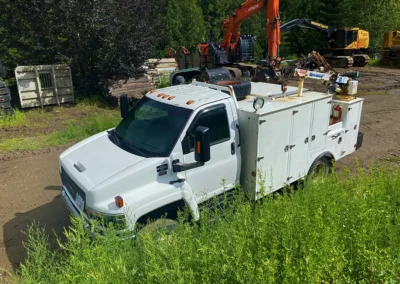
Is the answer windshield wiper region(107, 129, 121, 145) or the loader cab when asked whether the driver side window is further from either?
the loader cab

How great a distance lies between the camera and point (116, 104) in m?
12.9

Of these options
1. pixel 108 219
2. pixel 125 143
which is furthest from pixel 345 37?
pixel 108 219

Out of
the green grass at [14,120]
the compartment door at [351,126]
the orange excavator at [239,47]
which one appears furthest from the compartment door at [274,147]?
the green grass at [14,120]

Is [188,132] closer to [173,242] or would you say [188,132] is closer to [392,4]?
[173,242]

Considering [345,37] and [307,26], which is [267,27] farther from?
[345,37]

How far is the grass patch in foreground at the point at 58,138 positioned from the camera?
8.85 m

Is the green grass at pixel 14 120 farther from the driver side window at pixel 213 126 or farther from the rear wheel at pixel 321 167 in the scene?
the rear wheel at pixel 321 167

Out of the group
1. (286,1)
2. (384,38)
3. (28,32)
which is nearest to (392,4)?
(384,38)

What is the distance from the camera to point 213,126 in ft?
15.4

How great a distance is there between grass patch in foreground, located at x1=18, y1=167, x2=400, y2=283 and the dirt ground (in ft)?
7.74

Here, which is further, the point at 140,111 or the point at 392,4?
the point at 392,4

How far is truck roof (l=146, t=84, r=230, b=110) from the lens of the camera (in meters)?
4.69

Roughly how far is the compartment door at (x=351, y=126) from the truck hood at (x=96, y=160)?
440 centimetres

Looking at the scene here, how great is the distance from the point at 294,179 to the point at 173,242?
3.20 meters
